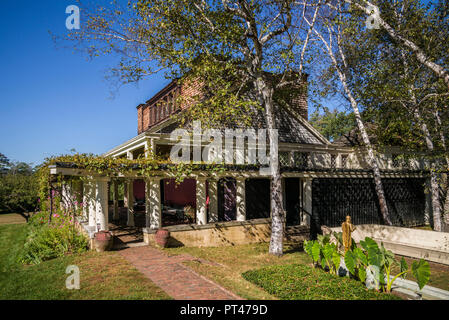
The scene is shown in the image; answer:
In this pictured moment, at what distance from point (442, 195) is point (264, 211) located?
15.1 meters

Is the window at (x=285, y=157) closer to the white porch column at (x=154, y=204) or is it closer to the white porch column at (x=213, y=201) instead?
the white porch column at (x=213, y=201)

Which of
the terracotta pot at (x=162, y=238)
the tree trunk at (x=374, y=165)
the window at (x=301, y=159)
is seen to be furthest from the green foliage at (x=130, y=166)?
the tree trunk at (x=374, y=165)

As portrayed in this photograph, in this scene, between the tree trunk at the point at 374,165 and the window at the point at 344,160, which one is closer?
the tree trunk at the point at 374,165

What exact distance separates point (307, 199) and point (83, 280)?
34.8 feet

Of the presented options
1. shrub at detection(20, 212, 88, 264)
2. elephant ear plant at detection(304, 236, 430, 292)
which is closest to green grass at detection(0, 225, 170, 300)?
shrub at detection(20, 212, 88, 264)

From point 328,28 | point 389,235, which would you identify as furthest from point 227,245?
point 328,28

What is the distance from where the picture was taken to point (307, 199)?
1401 centimetres

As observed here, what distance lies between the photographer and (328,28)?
14.8 metres

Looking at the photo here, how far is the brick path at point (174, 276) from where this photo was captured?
602 centimetres

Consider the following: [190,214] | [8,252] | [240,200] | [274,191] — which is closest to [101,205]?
[8,252]

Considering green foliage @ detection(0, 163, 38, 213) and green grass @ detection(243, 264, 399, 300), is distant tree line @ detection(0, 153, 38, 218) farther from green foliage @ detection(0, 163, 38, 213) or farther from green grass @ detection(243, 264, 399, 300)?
green grass @ detection(243, 264, 399, 300)

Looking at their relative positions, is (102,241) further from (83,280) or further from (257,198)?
(257,198)
